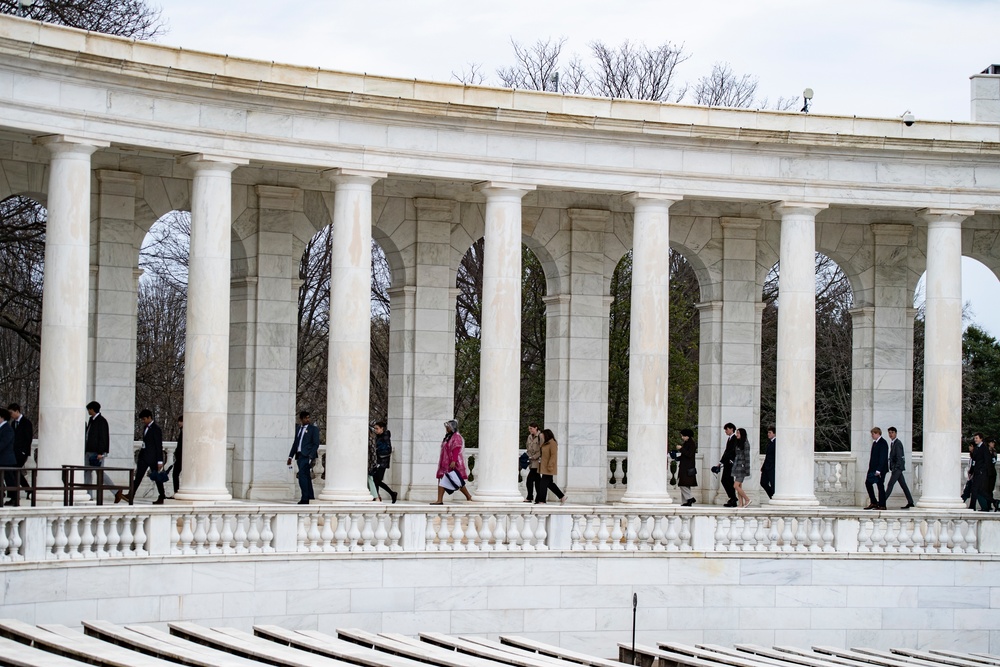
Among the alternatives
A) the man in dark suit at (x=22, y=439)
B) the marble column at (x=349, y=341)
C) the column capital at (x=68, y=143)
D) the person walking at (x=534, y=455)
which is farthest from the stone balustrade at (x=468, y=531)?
the column capital at (x=68, y=143)

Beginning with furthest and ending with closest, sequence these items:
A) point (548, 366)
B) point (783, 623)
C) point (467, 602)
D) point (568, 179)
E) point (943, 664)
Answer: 1. point (548, 366)
2. point (568, 179)
3. point (783, 623)
4. point (467, 602)
5. point (943, 664)

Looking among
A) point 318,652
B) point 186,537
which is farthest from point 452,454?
point 318,652

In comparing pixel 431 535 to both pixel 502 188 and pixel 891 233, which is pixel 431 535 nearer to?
pixel 502 188

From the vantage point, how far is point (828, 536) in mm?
52938

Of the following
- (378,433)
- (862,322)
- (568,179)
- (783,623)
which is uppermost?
(568,179)

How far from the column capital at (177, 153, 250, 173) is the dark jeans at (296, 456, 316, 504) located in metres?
10.2

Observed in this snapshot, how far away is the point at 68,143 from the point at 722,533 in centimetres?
2435

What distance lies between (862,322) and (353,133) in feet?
85.6

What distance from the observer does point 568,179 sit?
5562 cm

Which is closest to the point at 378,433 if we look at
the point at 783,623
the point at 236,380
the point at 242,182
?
the point at 236,380

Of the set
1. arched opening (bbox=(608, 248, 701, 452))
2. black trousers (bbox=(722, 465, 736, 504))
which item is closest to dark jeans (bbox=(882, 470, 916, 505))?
black trousers (bbox=(722, 465, 736, 504))

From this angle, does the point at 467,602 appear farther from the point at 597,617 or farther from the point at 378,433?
the point at 378,433

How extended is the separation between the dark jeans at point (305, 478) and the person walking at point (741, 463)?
→ 16.4 metres

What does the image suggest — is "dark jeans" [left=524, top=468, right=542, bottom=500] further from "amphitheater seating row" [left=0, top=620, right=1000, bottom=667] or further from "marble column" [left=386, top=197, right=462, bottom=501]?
"amphitheater seating row" [left=0, top=620, right=1000, bottom=667]
